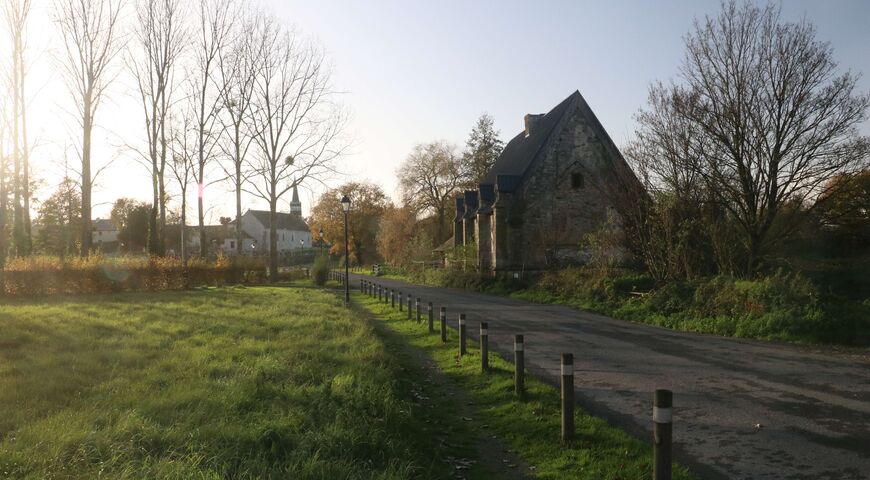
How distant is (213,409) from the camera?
5.84 metres

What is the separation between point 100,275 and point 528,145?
2740cm

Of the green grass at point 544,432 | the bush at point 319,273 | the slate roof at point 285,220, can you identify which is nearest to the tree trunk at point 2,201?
the bush at point 319,273

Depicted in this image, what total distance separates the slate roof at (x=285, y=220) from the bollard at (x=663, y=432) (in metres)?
109

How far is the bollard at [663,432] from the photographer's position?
402 centimetres

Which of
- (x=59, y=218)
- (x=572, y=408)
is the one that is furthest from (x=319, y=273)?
(x=59, y=218)

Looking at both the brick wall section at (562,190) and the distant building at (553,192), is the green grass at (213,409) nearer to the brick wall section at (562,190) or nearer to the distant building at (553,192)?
the distant building at (553,192)

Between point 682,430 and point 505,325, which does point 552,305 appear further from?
point 682,430

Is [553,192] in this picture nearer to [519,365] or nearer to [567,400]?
[519,365]

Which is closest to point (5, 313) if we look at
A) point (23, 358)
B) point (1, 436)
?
point (23, 358)

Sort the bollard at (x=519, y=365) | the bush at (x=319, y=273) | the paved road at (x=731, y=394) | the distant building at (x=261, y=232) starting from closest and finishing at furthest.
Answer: the paved road at (x=731, y=394) → the bollard at (x=519, y=365) → the bush at (x=319, y=273) → the distant building at (x=261, y=232)

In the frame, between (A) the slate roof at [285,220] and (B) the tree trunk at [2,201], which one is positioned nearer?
(B) the tree trunk at [2,201]

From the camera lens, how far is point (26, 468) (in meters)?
4.06

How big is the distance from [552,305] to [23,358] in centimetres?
1652

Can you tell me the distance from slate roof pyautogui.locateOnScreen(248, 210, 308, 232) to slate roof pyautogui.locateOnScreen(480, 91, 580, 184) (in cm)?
7261
